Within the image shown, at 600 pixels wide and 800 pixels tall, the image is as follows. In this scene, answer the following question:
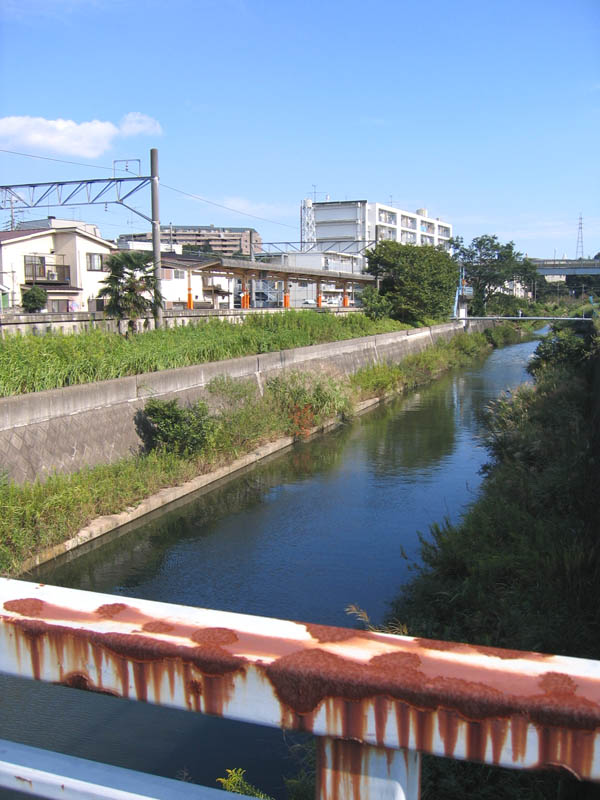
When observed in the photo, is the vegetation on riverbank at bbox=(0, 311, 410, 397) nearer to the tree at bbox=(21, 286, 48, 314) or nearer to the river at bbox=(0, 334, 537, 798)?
the river at bbox=(0, 334, 537, 798)

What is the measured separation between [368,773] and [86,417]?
10.5 m

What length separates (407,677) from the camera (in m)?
1.01

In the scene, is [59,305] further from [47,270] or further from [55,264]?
[55,264]

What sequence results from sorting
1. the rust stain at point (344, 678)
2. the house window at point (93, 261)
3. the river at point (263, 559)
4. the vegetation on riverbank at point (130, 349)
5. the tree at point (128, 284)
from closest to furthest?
the rust stain at point (344, 678), the river at point (263, 559), the vegetation on riverbank at point (130, 349), the tree at point (128, 284), the house window at point (93, 261)

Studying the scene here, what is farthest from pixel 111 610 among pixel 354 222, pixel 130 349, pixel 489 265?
pixel 354 222

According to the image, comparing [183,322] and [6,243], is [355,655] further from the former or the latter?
[6,243]

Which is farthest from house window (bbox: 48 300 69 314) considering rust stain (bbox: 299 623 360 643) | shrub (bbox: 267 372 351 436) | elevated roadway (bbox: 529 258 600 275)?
elevated roadway (bbox: 529 258 600 275)

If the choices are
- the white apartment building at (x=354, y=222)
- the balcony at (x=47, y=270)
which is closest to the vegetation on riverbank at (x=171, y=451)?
the balcony at (x=47, y=270)

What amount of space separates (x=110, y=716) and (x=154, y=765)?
0.85 metres

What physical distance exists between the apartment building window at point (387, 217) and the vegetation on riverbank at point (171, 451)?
61.3m

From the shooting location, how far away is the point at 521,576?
260 inches

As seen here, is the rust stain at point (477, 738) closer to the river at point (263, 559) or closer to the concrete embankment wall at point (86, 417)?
the river at point (263, 559)

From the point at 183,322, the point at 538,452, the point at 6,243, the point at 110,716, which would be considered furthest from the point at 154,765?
the point at 6,243

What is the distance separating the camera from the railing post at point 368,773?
1026mm
